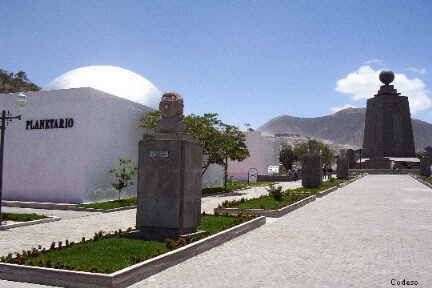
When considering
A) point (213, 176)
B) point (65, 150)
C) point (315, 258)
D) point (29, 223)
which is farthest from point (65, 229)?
point (213, 176)

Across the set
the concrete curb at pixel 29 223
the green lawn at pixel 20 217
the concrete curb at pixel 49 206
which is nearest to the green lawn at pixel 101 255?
the concrete curb at pixel 29 223

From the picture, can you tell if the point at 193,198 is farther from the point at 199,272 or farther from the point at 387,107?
the point at 387,107

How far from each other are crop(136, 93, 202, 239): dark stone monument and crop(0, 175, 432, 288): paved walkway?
137 cm

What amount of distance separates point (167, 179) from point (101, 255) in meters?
2.83

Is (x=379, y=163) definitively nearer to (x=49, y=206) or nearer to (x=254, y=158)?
(x=254, y=158)

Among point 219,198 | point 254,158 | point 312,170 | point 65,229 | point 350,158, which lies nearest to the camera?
point 65,229

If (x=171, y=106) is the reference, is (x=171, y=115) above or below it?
below

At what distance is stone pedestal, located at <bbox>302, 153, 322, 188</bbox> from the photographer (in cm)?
3487

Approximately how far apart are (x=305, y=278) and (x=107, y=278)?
370 cm

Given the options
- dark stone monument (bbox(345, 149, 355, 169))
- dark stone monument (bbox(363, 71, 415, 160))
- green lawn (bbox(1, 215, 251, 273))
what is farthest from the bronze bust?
dark stone monument (bbox(363, 71, 415, 160))

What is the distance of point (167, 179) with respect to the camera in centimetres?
1162

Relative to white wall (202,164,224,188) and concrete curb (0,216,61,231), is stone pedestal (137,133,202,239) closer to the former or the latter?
concrete curb (0,216,61,231)

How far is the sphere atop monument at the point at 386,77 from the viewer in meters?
94.2

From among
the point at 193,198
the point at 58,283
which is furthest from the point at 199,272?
the point at 193,198
